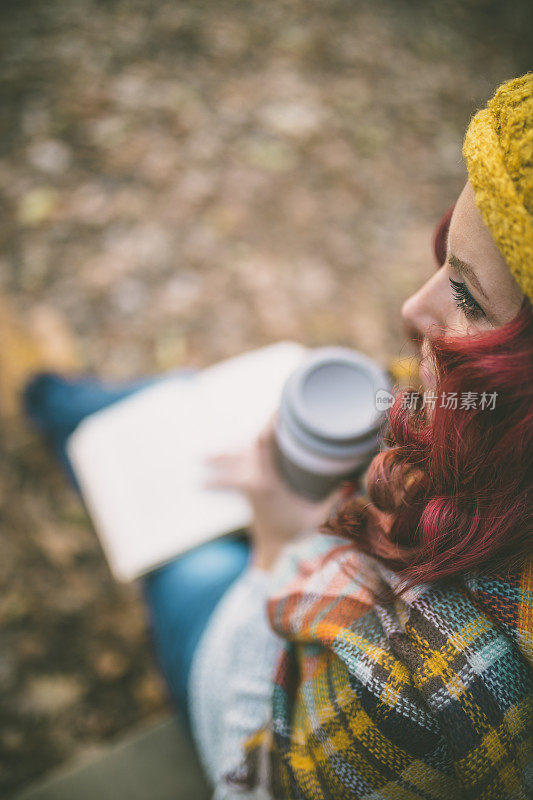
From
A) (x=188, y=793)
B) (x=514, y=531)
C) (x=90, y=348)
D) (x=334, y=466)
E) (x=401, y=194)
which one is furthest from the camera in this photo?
(x=401, y=194)

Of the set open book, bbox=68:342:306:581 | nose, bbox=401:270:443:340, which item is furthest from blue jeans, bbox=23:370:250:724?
nose, bbox=401:270:443:340

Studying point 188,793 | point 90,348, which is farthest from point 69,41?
point 188,793

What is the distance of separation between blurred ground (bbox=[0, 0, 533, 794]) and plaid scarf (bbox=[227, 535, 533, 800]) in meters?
0.78

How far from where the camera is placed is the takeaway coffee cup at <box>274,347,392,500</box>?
752 millimetres

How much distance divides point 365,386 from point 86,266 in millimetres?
Answer: 1198

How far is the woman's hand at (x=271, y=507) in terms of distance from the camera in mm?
924

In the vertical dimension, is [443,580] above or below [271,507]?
above

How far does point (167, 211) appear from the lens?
174 centimetres

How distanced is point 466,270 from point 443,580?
35 centimetres

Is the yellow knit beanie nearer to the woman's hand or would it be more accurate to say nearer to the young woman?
the young woman

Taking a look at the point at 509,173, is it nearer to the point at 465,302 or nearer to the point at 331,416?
the point at 465,302

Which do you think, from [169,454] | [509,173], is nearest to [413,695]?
[509,173]

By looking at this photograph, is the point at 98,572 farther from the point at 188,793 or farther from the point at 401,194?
the point at 401,194

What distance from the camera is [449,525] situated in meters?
0.57
